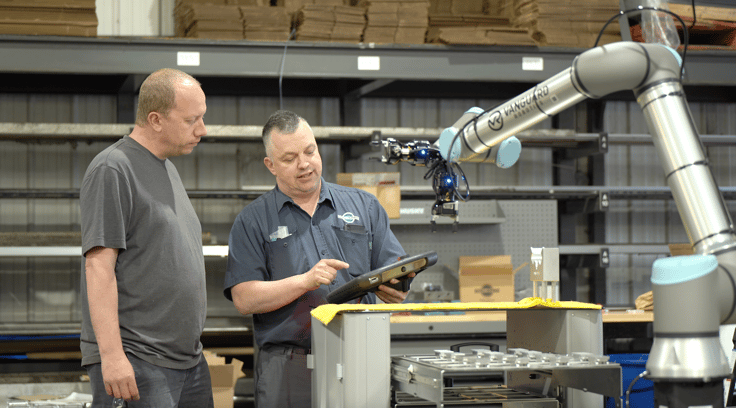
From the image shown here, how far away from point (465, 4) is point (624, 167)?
1.88 m

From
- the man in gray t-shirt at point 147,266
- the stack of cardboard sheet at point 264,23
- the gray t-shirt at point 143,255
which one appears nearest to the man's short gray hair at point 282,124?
the man in gray t-shirt at point 147,266

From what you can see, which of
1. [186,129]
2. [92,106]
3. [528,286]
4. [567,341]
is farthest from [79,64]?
[567,341]

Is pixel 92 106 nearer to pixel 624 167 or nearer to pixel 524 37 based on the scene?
pixel 524 37

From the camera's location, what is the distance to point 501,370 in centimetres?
128

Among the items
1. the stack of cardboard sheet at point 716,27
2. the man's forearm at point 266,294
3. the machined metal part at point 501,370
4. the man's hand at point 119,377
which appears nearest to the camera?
the machined metal part at point 501,370

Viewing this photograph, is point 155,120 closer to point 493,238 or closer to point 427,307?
point 427,307

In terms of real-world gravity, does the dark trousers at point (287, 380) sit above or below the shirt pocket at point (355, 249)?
below

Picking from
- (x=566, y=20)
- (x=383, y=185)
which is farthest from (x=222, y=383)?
(x=566, y=20)

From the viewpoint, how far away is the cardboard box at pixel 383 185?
13.8 ft

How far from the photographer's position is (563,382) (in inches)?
61.0

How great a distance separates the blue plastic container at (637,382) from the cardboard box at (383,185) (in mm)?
1497

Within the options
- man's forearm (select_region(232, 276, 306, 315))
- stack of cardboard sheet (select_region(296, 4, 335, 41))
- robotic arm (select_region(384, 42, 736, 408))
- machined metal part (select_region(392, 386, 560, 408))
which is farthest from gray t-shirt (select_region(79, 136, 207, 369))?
stack of cardboard sheet (select_region(296, 4, 335, 41))

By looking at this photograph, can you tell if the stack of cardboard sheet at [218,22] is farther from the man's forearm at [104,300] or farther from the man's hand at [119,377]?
the man's hand at [119,377]

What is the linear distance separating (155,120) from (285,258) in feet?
1.77
